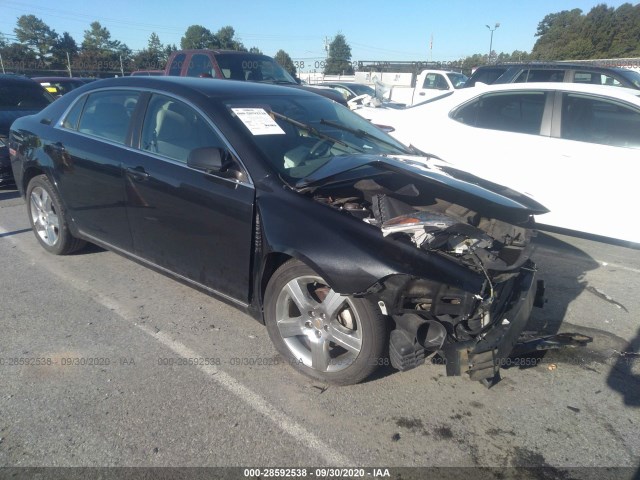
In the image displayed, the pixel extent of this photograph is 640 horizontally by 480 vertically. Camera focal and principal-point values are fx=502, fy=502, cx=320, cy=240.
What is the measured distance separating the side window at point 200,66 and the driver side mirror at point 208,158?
7637mm

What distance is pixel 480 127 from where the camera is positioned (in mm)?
5980

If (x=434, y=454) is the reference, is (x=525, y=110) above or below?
above

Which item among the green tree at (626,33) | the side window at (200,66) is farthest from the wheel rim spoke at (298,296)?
the green tree at (626,33)

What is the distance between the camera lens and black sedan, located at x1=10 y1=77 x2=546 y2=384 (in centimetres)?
260

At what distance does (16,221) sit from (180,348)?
4070mm

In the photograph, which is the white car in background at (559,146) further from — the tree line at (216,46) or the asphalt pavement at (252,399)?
the tree line at (216,46)

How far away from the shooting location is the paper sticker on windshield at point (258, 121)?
133 inches

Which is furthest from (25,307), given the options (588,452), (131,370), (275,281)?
(588,452)

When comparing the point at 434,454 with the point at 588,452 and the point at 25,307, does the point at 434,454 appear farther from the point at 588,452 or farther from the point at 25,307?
the point at 25,307

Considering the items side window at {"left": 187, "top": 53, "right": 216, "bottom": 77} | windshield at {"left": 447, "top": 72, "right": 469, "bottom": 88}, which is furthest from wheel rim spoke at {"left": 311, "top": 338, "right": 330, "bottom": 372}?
windshield at {"left": 447, "top": 72, "right": 469, "bottom": 88}

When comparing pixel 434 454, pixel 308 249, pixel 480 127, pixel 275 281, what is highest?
pixel 480 127

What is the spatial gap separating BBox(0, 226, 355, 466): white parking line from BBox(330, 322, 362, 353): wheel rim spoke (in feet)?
1.63

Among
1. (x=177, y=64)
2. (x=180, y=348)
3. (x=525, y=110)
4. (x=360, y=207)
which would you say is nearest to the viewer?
(x=360, y=207)

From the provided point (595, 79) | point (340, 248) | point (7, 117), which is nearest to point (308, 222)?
point (340, 248)
